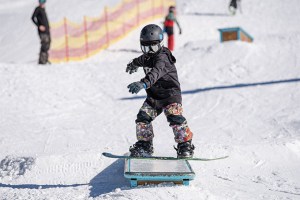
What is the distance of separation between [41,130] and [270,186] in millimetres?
4709

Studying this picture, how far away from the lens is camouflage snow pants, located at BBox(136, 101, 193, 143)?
5.26 metres

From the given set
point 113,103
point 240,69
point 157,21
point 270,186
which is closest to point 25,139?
point 113,103

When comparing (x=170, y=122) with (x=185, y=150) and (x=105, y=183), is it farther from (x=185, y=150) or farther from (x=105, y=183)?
(x=105, y=183)

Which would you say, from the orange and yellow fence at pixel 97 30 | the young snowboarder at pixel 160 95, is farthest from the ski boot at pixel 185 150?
the orange and yellow fence at pixel 97 30

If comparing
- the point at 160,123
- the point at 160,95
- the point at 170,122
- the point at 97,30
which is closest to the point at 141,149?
the point at 170,122

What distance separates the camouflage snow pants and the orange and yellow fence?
463 inches

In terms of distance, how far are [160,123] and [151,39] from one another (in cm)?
398

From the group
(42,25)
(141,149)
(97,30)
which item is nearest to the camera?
(141,149)

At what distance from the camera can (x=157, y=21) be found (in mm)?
22797

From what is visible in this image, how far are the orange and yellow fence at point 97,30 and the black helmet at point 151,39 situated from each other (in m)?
11.9

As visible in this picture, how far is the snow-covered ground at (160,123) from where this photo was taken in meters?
5.28

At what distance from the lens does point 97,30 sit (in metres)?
18.9

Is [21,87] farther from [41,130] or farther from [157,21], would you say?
[157,21]

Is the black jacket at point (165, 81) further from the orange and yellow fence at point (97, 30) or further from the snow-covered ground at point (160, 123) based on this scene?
the orange and yellow fence at point (97, 30)
